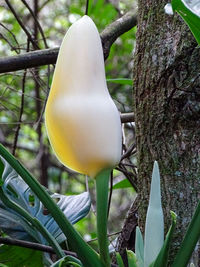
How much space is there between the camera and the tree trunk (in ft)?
2.04

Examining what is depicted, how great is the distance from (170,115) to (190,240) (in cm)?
22

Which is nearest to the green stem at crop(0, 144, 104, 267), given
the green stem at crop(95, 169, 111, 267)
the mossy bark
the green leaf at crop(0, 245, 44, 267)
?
the green stem at crop(95, 169, 111, 267)

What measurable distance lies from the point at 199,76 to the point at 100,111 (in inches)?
9.2

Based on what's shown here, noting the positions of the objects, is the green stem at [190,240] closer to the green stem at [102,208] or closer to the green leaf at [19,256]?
the green stem at [102,208]

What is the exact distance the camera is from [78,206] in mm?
720

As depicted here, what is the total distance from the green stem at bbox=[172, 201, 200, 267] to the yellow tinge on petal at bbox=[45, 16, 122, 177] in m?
0.09

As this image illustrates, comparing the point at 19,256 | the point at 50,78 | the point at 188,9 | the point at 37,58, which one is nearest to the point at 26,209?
the point at 19,256

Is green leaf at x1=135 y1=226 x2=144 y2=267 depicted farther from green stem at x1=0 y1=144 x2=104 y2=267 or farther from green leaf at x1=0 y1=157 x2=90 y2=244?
green leaf at x1=0 y1=157 x2=90 y2=244

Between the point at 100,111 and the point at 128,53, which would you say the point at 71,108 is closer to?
the point at 100,111

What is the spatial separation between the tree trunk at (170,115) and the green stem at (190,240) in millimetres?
148

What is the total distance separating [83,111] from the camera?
A: 44 cm

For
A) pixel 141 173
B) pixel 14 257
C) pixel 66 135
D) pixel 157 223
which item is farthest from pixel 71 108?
pixel 14 257

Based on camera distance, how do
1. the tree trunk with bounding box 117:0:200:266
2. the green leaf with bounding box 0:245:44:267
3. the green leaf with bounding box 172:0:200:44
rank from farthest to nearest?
the green leaf with bounding box 0:245:44:267
the tree trunk with bounding box 117:0:200:266
the green leaf with bounding box 172:0:200:44

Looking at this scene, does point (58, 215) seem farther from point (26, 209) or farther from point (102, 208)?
point (26, 209)
